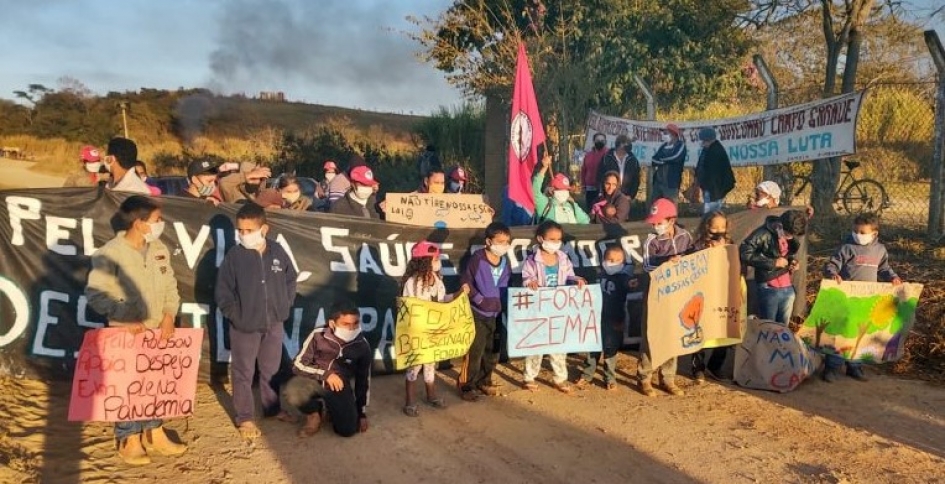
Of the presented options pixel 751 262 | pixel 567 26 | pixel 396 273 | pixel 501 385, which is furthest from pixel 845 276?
pixel 567 26

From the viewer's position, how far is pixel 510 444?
4.62m

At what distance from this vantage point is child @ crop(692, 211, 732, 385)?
571 cm

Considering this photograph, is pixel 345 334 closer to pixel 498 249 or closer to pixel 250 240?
pixel 250 240

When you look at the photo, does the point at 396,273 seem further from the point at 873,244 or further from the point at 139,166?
the point at 873,244

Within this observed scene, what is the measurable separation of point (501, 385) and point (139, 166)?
461 cm

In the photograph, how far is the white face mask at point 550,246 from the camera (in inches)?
219

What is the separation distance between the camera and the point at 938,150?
8047 mm

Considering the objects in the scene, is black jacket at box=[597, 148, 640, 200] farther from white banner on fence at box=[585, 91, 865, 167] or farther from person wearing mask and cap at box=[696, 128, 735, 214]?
white banner on fence at box=[585, 91, 865, 167]

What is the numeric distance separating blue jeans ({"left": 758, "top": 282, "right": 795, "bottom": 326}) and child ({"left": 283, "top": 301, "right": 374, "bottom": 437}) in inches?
146

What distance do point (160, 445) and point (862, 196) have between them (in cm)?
1135

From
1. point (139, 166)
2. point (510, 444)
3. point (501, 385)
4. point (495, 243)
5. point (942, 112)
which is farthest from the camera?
point (942, 112)

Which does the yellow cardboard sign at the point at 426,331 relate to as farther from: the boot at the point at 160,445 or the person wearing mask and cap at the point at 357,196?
the person wearing mask and cap at the point at 357,196

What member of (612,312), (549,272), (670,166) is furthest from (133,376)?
(670,166)

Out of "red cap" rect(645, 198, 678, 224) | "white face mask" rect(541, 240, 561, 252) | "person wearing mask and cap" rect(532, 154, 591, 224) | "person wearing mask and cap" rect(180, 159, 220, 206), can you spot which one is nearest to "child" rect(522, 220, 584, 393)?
"white face mask" rect(541, 240, 561, 252)
